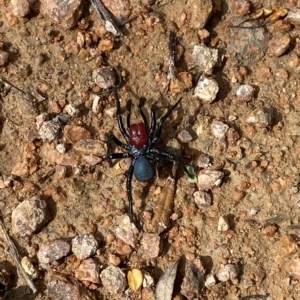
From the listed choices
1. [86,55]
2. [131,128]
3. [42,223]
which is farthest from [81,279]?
[86,55]

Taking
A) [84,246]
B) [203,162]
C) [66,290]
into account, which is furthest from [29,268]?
[203,162]

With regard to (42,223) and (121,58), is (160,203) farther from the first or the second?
(121,58)

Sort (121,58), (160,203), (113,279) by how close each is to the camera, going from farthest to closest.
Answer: (121,58) < (160,203) < (113,279)

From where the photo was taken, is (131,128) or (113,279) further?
(131,128)

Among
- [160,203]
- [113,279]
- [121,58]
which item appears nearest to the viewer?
[113,279]

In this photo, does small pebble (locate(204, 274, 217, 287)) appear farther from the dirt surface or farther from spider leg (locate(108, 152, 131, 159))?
spider leg (locate(108, 152, 131, 159))

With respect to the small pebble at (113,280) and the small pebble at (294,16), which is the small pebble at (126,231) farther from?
the small pebble at (294,16)

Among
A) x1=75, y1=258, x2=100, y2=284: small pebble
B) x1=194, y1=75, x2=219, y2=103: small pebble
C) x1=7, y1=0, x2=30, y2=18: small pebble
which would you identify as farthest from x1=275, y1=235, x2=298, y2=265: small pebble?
x1=7, y1=0, x2=30, y2=18: small pebble

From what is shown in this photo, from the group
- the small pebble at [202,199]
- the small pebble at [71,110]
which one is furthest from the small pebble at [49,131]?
the small pebble at [202,199]
